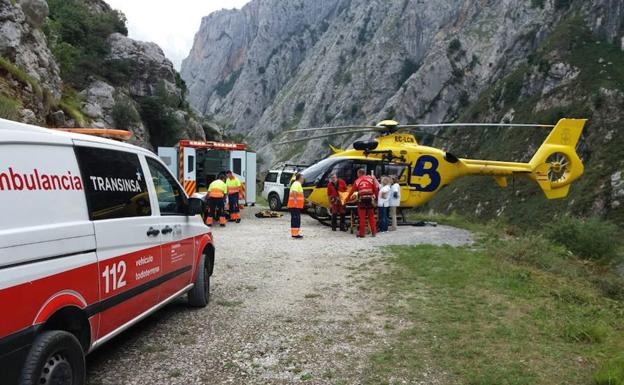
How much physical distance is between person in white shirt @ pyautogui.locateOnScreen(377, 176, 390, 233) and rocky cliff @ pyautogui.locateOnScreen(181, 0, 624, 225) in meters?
23.3

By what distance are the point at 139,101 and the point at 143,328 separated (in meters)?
30.2

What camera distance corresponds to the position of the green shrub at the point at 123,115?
27.3 meters

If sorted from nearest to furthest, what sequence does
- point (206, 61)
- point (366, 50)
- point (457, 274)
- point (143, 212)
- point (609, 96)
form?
point (143, 212)
point (457, 274)
point (609, 96)
point (366, 50)
point (206, 61)

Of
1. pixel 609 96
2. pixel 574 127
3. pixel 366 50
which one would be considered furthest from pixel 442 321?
pixel 366 50

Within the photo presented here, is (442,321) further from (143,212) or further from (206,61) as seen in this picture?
(206,61)

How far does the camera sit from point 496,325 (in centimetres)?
521

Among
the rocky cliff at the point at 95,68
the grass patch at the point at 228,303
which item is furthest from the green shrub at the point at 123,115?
the grass patch at the point at 228,303

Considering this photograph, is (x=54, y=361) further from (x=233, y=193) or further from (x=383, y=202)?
(x=233, y=193)

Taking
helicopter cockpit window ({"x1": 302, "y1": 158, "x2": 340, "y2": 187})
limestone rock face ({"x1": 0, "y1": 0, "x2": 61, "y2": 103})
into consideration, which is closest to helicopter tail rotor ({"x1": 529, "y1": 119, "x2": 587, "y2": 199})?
helicopter cockpit window ({"x1": 302, "y1": 158, "x2": 340, "y2": 187})

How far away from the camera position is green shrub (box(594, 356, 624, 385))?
3.63 metres

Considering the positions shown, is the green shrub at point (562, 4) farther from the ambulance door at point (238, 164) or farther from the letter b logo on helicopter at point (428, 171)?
the ambulance door at point (238, 164)

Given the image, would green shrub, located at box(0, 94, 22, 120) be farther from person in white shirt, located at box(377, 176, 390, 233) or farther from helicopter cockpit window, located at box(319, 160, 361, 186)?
person in white shirt, located at box(377, 176, 390, 233)

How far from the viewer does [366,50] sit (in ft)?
375

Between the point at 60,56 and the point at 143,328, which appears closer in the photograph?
the point at 143,328
